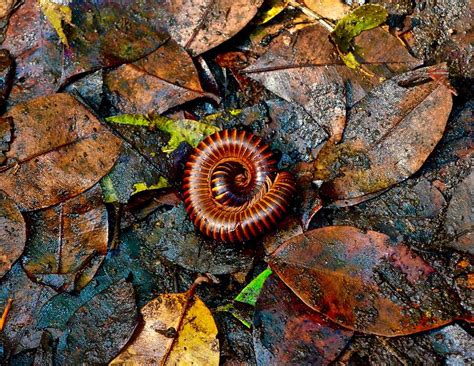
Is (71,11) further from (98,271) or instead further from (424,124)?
(424,124)

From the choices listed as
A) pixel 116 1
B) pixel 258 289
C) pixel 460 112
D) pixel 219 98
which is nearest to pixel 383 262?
pixel 258 289

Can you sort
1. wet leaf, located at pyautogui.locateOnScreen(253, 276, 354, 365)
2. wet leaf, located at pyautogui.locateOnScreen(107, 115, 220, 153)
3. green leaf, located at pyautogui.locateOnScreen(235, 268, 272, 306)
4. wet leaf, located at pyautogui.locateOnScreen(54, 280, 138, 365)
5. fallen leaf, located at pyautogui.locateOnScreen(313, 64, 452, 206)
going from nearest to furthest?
1. wet leaf, located at pyautogui.locateOnScreen(253, 276, 354, 365)
2. wet leaf, located at pyautogui.locateOnScreen(54, 280, 138, 365)
3. green leaf, located at pyautogui.locateOnScreen(235, 268, 272, 306)
4. fallen leaf, located at pyautogui.locateOnScreen(313, 64, 452, 206)
5. wet leaf, located at pyautogui.locateOnScreen(107, 115, 220, 153)

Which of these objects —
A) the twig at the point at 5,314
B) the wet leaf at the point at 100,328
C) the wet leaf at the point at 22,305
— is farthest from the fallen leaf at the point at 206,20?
the twig at the point at 5,314

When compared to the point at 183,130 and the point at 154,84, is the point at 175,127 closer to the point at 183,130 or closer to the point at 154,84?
the point at 183,130

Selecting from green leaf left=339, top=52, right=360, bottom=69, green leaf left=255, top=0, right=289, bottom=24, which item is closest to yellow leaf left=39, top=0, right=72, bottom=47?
green leaf left=255, top=0, right=289, bottom=24

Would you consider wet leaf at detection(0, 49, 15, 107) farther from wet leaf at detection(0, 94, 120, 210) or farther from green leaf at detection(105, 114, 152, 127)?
green leaf at detection(105, 114, 152, 127)

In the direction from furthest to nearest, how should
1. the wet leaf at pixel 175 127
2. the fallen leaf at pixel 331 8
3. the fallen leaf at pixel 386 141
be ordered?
the fallen leaf at pixel 331 8 < the wet leaf at pixel 175 127 < the fallen leaf at pixel 386 141

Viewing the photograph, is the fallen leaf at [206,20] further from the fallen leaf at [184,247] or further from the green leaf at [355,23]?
the fallen leaf at [184,247]
